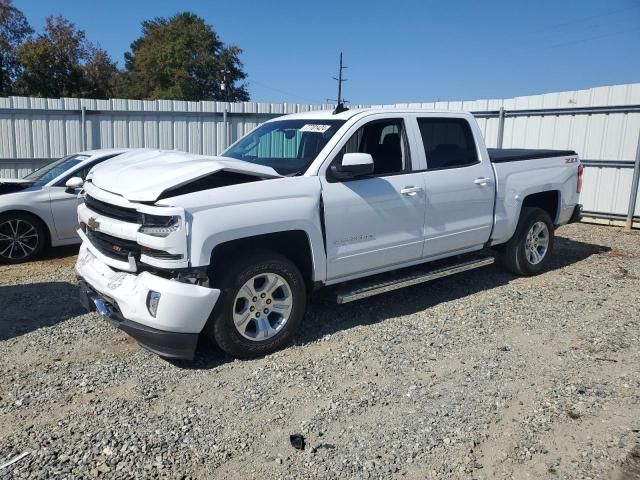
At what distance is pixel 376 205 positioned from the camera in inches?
203

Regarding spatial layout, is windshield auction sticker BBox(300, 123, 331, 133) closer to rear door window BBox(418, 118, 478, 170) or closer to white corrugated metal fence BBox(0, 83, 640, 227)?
rear door window BBox(418, 118, 478, 170)

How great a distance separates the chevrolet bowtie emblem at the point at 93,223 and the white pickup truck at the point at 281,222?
18 mm

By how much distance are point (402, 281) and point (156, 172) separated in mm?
2526

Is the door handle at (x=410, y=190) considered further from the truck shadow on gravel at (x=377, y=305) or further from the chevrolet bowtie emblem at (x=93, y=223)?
the chevrolet bowtie emblem at (x=93, y=223)

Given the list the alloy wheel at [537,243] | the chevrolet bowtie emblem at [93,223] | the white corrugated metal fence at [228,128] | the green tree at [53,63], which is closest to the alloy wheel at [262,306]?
the chevrolet bowtie emblem at [93,223]

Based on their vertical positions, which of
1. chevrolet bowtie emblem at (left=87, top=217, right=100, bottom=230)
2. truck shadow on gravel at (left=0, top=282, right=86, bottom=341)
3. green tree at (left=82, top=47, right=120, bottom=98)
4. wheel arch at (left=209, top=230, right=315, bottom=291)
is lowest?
truck shadow on gravel at (left=0, top=282, right=86, bottom=341)

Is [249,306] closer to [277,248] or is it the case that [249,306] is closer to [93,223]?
[277,248]

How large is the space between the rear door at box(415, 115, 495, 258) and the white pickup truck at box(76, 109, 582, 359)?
17 mm

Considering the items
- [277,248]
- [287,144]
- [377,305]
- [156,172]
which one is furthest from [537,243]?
[156,172]

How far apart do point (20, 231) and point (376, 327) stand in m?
5.35

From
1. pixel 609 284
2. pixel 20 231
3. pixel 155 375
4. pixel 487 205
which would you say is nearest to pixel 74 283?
pixel 20 231

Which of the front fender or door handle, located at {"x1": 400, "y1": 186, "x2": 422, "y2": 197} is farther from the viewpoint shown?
door handle, located at {"x1": 400, "y1": 186, "x2": 422, "y2": 197}

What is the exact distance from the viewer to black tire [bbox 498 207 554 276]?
695cm

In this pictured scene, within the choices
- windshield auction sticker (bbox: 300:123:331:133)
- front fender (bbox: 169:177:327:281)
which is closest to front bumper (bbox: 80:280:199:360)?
front fender (bbox: 169:177:327:281)
